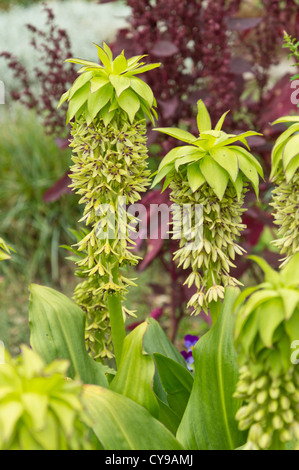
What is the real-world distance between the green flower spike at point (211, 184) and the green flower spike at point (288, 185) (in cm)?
4

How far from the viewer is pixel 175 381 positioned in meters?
1.21

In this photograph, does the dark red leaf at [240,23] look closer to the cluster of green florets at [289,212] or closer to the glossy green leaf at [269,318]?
the cluster of green florets at [289,212]

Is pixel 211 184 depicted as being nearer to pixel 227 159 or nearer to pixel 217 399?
pixel 227 159

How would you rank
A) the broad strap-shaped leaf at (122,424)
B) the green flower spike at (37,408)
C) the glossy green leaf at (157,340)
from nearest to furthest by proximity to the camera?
1. the green flower spike at (37,408)
2. the broad strap-shaped leaf at (122,424)
3. the glossy green leaf at (157,340)

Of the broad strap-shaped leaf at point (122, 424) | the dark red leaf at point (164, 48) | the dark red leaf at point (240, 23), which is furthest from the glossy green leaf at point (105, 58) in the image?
the dark red leaf at point (240, 23)

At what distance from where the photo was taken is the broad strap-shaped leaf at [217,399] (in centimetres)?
105

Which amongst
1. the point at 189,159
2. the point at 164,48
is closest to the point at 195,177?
the point at 189,159

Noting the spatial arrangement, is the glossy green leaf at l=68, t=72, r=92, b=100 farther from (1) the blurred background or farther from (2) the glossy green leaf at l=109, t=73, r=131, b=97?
(1) the blurred background

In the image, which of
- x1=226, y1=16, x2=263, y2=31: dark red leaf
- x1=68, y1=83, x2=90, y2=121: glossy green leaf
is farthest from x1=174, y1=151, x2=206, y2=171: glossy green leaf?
x1=226, y1=16, x2=263, y2=31: dark red leaf

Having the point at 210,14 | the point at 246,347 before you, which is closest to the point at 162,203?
the point at 210,14

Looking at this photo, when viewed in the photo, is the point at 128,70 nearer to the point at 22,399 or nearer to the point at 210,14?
the point at 22,399

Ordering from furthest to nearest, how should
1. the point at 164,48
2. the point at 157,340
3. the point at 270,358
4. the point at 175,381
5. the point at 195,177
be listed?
the point at 164,48 < the point at 157,340 < the point at 175,381 < the point at 195,177 < the point at 270,358

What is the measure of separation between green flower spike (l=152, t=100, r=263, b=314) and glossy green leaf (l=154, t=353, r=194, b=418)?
161 mm

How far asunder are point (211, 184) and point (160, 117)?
144 centimetres
